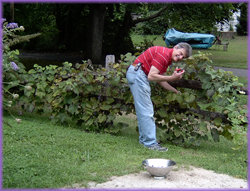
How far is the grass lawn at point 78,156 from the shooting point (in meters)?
4.44

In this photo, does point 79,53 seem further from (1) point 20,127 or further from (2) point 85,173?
(2) point 85,173

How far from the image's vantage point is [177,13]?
17.8 meters

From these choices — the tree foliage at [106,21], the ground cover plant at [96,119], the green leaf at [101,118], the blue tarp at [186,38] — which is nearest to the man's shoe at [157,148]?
the ground cover plant at [96,119]

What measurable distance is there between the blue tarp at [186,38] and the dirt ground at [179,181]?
49.0ft

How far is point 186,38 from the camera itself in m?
20.7

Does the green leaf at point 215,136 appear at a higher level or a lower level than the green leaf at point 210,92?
lower

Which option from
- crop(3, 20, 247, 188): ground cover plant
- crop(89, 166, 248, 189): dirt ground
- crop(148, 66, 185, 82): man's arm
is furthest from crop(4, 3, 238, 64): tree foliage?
crop(89, 166, 248, 189): dirt ground

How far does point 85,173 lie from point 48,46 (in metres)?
21.8

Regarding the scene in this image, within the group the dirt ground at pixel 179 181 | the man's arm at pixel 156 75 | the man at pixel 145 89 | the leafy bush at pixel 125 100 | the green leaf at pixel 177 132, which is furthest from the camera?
the green leaf at pixel 177 132

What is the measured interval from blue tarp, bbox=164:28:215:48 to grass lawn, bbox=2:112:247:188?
12.9 m

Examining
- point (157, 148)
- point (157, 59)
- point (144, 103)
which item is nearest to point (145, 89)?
point (144, 103)

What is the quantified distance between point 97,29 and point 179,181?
1356 cm

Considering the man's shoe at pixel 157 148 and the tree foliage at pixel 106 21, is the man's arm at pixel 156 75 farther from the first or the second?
the tree foliage at pixel 106 21

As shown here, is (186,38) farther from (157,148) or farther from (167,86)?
(157,148)
